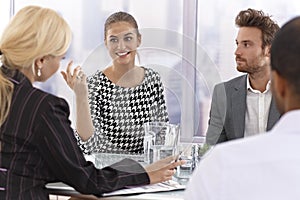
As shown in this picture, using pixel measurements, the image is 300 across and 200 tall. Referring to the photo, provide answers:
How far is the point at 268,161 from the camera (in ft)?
3.46

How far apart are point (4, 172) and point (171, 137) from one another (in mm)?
639

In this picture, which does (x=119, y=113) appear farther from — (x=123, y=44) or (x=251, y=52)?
A: (x=251, y=52)

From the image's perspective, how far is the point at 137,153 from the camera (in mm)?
2395

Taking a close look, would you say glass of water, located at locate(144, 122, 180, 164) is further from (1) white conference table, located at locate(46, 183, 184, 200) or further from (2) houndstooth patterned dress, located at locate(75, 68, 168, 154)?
(1) white conference table, located at locate(46, 183, 184, 200)

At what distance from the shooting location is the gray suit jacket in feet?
8.31

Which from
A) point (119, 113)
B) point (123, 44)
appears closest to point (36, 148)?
point (119, 113)

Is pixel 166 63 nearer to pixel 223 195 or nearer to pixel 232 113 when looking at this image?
pixel 232 113

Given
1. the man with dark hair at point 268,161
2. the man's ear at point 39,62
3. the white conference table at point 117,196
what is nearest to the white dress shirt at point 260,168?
the man with dark hair at point 268,161

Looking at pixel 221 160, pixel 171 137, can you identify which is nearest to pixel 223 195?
pixel 221 160

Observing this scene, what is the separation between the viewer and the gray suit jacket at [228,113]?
2.53 m

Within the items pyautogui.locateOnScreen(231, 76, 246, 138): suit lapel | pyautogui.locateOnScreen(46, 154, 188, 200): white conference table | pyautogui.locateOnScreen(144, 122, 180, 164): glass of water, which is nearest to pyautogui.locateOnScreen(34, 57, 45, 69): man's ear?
pyautogui.locateOnScreen(46, 154, 188, 200): white conference table

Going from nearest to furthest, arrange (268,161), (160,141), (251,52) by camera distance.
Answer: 1. (268,161)
2. (160,141)
3. (251,52)

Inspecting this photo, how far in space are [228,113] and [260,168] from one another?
5.04 feet

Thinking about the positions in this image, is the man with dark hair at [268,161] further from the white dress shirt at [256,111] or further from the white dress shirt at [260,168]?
the white dress shirt at [256,111]
